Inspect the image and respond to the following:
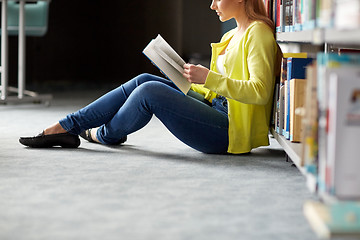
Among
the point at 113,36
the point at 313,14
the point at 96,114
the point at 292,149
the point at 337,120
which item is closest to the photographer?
the point at 337,120

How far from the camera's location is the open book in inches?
75.2

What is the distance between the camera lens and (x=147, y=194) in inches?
60.1

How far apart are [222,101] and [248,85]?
24cm

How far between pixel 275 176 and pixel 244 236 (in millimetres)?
634

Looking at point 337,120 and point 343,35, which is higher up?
point 343,35

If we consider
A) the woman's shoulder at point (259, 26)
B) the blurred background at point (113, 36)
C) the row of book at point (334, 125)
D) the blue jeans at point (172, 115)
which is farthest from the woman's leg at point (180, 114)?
the blurred background at point (113, 36)

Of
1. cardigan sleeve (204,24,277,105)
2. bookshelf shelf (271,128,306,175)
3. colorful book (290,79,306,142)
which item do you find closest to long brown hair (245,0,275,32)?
cardigan sleeve (204,24,277,105)

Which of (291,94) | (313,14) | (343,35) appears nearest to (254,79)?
(291,94)

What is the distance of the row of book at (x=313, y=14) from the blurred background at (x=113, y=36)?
4.70m

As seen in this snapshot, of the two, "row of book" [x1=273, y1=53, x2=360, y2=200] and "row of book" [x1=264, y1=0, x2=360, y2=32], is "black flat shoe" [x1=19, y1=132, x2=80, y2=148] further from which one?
"row of book" [x1=273, y1=53, x2=360, y2=200]

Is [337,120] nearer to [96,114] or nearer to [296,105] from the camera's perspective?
[296,105]

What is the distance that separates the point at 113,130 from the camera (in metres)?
2.21

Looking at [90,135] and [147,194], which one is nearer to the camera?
[147,194]

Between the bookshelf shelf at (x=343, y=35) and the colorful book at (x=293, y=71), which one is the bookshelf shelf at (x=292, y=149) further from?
the bookshelf shelf at (x=343, y=35)
